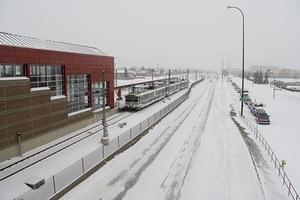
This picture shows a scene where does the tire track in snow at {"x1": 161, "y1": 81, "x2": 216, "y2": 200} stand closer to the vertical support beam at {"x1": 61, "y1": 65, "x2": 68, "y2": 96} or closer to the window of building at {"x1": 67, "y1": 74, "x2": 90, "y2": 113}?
the window of building at {"x1": 67, "y1": 74, "x2": 90, "y2": 113}

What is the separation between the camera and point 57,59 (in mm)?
27469

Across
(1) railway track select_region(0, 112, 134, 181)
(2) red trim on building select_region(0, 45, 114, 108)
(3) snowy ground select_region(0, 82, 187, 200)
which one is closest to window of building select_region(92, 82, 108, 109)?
(2) red trim on building select_region(0, 45, 114, 108)

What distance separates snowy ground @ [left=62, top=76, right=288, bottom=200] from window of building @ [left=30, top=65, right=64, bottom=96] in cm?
1115

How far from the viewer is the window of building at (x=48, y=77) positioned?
2435 centimetres

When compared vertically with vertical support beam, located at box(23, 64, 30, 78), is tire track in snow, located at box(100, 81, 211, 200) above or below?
below

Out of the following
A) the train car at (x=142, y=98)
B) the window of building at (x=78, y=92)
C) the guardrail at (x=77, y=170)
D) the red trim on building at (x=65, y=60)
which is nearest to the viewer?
the guardrail at (x=77, y=170)

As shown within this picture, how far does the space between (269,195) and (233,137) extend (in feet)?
41.5

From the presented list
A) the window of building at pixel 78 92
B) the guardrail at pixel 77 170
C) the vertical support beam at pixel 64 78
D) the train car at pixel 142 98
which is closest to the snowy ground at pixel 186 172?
the guardrail at pixel 77 170

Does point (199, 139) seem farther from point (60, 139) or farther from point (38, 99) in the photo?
point (38, 99)

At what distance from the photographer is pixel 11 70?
21.9m

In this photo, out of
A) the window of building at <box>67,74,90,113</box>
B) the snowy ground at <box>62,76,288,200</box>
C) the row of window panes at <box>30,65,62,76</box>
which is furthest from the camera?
the window of building at <box>67,74,90,113</box>

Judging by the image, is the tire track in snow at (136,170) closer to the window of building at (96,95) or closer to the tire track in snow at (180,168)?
the tire track in snow at (180,168)

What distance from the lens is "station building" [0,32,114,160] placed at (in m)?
20.9

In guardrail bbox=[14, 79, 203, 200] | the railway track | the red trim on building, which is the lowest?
the railway track
